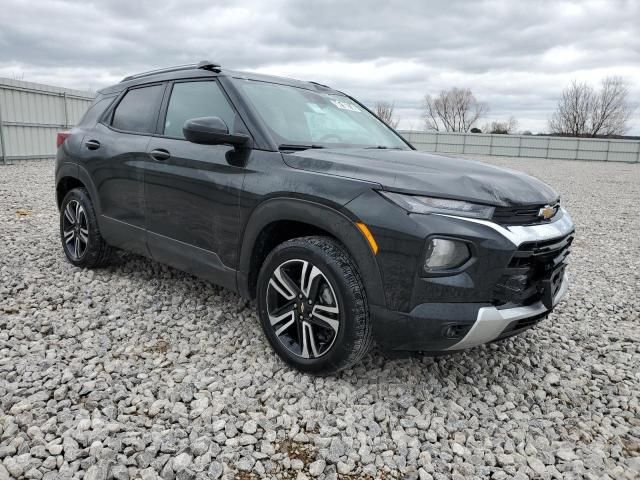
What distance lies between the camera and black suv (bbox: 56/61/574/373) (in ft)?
7.89

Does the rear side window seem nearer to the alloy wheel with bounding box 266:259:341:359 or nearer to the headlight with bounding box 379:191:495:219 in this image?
the alloy wheel with bounding box 266:259:341:359

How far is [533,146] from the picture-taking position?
34062 millimetres

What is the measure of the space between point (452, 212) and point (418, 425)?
109 centimetres

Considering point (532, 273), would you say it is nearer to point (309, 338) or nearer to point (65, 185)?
point (309, 338)

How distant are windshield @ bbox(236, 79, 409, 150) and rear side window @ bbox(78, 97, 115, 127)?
1.72 m

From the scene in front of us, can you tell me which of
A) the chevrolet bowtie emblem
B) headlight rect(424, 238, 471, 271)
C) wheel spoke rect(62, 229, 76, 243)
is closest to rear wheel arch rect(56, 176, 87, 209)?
wheel spoke rect(62, 229, 76, 243)

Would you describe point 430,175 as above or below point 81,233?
above

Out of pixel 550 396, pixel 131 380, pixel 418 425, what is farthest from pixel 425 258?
pixel 131 380

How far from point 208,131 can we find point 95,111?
2224mm

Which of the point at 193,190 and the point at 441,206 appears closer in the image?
the point at 441,206

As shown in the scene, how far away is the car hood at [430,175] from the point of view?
246 centimetres

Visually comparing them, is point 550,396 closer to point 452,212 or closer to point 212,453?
point 452,212

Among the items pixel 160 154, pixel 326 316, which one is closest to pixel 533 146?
pixel 160 154

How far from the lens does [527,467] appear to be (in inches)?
89.7
